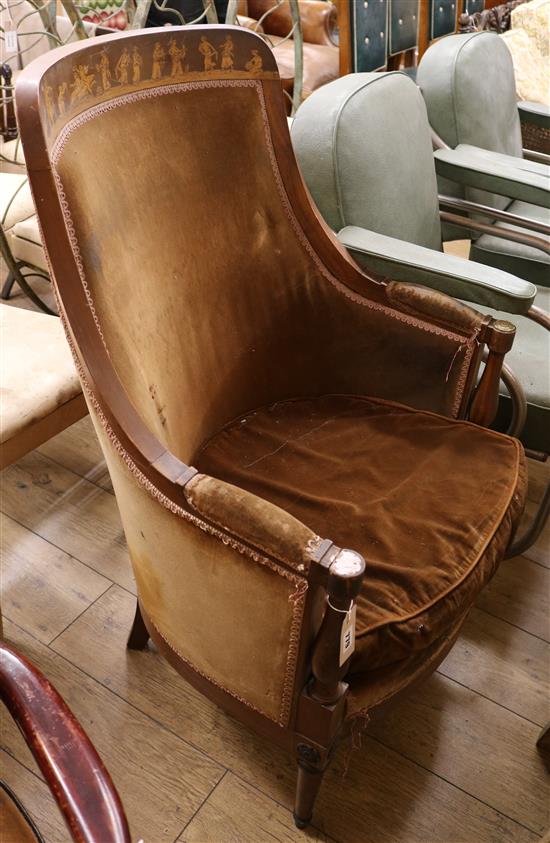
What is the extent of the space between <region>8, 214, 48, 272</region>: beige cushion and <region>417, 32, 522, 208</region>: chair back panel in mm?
1137

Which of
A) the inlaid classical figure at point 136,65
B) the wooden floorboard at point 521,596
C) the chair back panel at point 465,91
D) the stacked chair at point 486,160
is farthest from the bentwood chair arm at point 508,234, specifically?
the inlaid classical figure at point 136,65

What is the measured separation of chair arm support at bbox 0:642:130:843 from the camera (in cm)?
50

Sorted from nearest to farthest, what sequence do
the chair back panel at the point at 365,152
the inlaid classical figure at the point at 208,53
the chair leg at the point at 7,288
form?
1. the inlaid classical figure at the point at 208,53
2. the chair back panel at the point at 365,152
3. the chair leg at the point at 7,288

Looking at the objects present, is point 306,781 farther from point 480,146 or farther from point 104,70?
point 480,146

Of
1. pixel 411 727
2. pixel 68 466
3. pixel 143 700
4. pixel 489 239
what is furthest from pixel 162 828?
pixel 489 239

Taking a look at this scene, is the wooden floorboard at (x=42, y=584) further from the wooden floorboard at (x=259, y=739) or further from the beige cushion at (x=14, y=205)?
the beige cushion at (x=14, y=205)

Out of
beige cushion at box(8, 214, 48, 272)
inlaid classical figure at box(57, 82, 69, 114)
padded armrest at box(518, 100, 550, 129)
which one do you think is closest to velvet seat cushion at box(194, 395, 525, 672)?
inlaid classical figure at box(57, 82, 69, 114)

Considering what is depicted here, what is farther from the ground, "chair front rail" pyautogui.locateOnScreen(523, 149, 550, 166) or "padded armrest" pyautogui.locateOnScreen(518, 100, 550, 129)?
"padded armrest" pyautogui.locateOnScreen(518, 100, 550, 129)

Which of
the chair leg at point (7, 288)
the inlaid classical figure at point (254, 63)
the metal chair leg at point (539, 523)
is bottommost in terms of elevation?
the metal chair leg at point (539, 523)

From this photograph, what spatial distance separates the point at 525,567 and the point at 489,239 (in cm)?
87

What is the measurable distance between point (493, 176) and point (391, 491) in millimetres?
908

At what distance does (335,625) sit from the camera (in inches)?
29.2

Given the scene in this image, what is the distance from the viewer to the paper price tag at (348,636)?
0.75 meters

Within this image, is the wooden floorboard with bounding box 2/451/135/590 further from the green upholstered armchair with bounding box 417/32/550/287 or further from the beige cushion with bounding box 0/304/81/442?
the green upholstered armchair with bounding box 417/32/550/287
